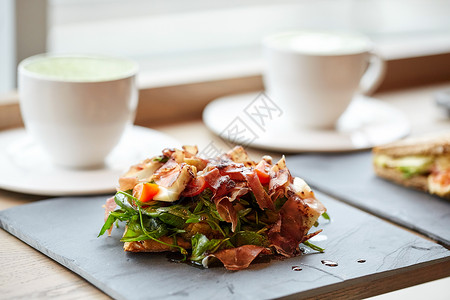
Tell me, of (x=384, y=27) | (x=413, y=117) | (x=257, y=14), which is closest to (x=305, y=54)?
(x=413, y=117)

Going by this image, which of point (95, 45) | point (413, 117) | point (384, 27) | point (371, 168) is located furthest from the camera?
point (384, 27)

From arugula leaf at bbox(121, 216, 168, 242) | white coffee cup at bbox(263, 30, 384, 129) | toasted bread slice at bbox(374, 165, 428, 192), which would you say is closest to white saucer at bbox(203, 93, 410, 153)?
white coffee cup at bbox(263, 30, 384, 129)

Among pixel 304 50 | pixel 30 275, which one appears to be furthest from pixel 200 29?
pixel 30 275

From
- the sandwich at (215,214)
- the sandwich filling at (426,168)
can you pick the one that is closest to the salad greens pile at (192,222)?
the sandwich at (215,214)

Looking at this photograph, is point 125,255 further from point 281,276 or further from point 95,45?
point 95,45

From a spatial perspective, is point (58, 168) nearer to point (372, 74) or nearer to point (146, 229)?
point (146, 229)

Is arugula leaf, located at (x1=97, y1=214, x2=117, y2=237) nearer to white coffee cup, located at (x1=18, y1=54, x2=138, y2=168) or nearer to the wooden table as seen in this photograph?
the wooden table
